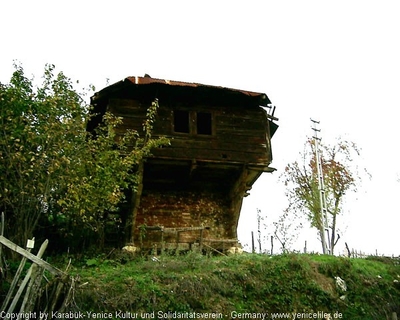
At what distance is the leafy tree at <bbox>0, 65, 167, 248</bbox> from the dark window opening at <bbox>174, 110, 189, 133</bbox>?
105 inches

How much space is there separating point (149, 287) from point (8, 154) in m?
4.68

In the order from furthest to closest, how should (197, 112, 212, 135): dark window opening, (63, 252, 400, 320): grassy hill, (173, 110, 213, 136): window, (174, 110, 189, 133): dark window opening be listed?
1. (197, 112, 212, 135): dark window opening
2. (174, 110, 189, 133): dark window opening
3. (173, 110, 213, 136): window
4. (63, 252, 400, 320): grassy hill

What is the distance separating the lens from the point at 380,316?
11383mm

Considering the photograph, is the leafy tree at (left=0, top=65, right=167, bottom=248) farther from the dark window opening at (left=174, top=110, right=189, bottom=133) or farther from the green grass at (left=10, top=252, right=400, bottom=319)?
the dark window opening at (left=174, top=110, right=189, bottom=133)

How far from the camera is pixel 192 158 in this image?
13805mm

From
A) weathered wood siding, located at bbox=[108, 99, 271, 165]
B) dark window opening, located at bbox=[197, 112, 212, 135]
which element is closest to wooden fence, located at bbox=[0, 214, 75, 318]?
weathered wood siding, located at bbox=[108, 99, 271, 165]

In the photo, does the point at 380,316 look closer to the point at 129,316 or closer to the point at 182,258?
the point at 182,258

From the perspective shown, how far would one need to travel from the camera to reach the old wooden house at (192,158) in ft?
45.6

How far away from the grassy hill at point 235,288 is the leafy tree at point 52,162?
1.57m

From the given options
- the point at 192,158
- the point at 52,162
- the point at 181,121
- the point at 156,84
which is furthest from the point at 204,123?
the point at 52,162

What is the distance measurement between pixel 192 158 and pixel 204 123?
86.2 inches

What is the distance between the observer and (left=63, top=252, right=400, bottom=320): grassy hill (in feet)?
30.5

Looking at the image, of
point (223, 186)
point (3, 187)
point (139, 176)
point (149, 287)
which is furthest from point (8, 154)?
point (223, 186)

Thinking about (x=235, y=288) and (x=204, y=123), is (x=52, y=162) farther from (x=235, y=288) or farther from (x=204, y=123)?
(x=204, y=123)
